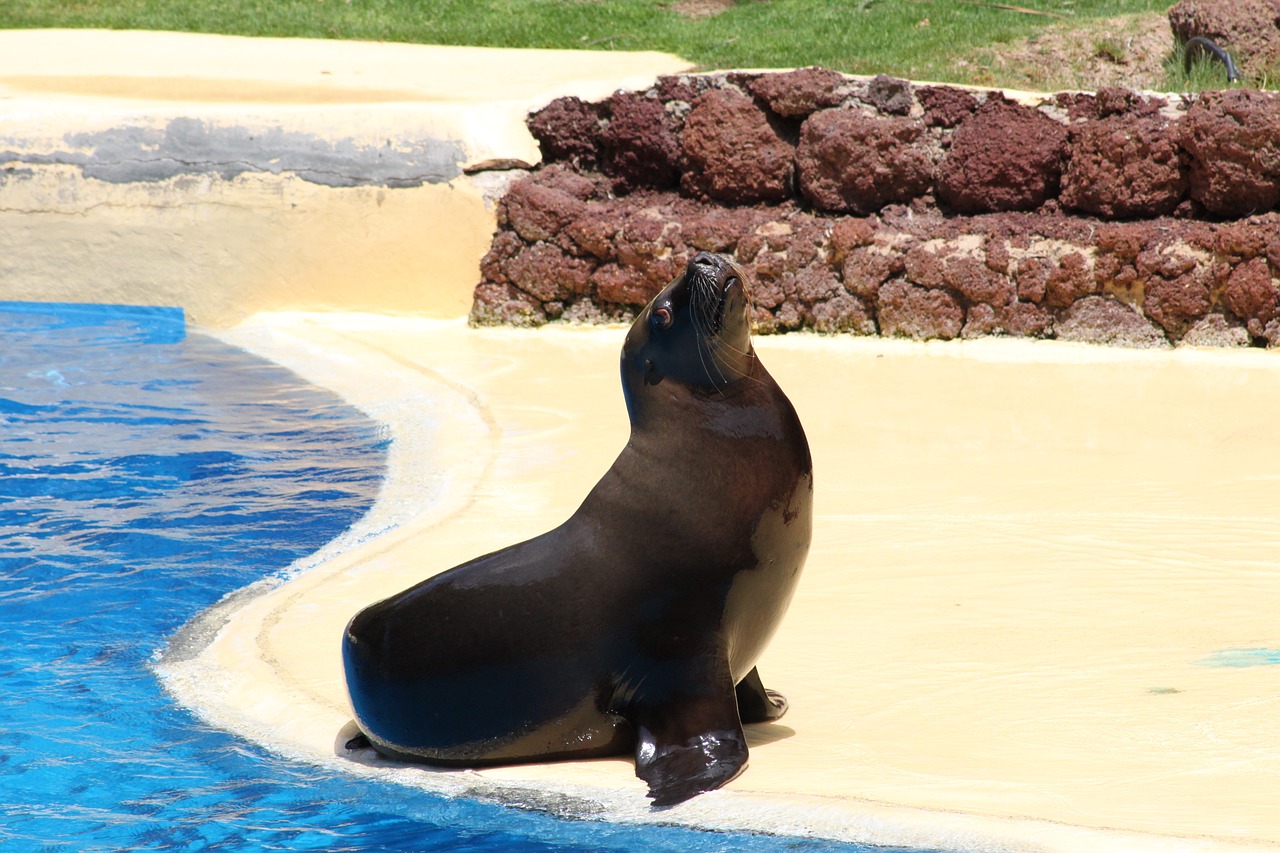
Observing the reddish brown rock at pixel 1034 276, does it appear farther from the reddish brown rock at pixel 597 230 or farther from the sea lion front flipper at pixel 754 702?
the sea lion front flipper at pixel 754 702

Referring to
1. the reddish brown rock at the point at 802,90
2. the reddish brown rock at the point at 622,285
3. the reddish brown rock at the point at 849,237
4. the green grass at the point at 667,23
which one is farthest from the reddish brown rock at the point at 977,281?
the green grass at the point at 667,23

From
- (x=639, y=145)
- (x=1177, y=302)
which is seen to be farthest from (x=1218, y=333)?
(x=639, y=145)

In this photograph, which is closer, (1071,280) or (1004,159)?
(1071,280)

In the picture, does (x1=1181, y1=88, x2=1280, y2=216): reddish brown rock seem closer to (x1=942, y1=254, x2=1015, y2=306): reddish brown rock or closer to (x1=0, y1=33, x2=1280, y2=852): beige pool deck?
(x1=0, y1=33, x2=1280, y2=852): beige pool deck

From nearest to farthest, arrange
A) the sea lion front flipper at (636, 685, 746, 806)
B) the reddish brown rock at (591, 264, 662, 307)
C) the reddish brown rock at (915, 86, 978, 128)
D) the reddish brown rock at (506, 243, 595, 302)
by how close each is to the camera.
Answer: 1. the sea lion front flipper at (636, 685, 746, 806)
2. the reddish brown rock at (915, 86, 978, 128)
3. the reddish brown rock at (591, 264, 662, 307)
4. the reddish brown rock at (506, 243, 595, 302)

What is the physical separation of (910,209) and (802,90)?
4.41 feet

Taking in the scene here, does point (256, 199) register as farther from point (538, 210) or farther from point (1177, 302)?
point (1177, 302)

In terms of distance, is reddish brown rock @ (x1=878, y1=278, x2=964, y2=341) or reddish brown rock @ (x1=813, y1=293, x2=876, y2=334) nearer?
reddish brown rock @ (x1=878, y1=278, x2=964, y2=341)

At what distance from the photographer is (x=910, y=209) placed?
455 inches

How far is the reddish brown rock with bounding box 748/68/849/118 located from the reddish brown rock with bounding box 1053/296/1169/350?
2766mm

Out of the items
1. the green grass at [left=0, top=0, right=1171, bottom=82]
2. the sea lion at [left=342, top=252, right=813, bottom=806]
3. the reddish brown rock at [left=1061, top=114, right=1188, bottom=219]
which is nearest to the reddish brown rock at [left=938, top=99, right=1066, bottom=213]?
the reddish brown rock at [left=1061, top=114, right=1188, bottom=219]

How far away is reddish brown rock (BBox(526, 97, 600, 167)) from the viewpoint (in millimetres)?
12586

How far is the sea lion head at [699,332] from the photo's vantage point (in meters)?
3.85

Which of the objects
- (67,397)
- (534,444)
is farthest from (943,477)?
(67,397)
